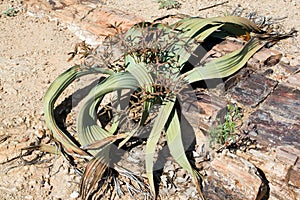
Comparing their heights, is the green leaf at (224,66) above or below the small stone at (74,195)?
above

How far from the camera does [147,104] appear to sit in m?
2.18

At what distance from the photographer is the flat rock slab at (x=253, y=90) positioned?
7.87ft

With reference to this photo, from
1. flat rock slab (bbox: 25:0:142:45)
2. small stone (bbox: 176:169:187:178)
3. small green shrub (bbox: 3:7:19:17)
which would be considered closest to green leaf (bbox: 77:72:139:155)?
small stone (bbox: 176:169:187:178)

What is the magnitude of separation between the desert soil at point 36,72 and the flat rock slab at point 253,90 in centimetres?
30

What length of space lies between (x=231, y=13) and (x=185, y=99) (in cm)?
121

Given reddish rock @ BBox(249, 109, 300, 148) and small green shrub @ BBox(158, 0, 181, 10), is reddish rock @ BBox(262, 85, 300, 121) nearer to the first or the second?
reddish rock @ BBox(249, 109, 300, 148)

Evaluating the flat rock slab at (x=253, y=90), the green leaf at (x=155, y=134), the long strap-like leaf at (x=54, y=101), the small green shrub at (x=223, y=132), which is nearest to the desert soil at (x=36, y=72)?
the long strap-like leaf at (x=54, y=101)

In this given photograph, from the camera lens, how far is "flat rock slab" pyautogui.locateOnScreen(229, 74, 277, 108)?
7.87 feet

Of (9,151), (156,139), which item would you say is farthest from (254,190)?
(9,151)

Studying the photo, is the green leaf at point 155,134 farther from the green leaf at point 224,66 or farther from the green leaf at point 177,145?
the green leaf at point 224,66

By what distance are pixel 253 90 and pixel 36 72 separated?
1.52 metres

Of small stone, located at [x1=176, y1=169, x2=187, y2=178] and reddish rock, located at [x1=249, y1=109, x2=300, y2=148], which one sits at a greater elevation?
reddish rock, located at [x1=249, y1=109, x2=300, y2=148]

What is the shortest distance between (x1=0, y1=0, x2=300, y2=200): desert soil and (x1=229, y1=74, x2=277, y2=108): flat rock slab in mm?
298

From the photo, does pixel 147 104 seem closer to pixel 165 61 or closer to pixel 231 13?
pixel 165 61
